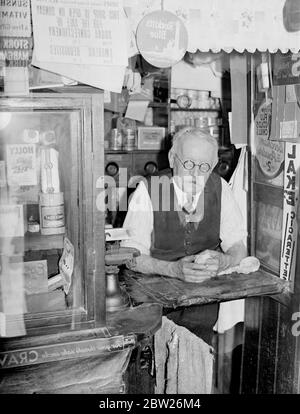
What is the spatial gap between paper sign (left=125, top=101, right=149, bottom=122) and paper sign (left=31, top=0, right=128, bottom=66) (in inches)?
118

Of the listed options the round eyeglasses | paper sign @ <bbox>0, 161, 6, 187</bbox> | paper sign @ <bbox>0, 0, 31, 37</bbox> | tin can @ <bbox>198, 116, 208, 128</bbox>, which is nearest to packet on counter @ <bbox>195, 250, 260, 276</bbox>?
the round eyeglasses

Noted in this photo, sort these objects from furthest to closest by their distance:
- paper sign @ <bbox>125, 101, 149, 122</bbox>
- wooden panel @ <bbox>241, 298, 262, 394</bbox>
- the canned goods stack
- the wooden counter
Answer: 1. the canned goods stack
2. paper sign @ <bbox>125, 101, 149, 122</bbox>
3. wooden panel @ <bbox>241, 298, 262, 394</bbox>
4. the wooden counter

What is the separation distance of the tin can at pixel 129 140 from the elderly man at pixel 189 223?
97.4 inches

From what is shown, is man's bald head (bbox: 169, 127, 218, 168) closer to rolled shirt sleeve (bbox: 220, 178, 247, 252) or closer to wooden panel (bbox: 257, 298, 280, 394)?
rolled shirt sleeve (bbox: 220, 178, 247, 252)

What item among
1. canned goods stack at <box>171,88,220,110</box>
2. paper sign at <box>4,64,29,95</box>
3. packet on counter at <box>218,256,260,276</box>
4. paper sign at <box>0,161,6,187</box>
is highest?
canned goods stack at <box>171,88,220,110</box>

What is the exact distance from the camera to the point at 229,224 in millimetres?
2449

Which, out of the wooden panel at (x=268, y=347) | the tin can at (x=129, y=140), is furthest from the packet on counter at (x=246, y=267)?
the tin can at (x=129, y=140)

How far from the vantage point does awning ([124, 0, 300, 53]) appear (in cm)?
182

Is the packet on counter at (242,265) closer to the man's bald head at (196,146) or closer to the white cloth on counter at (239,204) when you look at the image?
the white cloth on counter at (239,204)

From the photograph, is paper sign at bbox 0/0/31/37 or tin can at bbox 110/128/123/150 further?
tin can at bbox 110/128/123/150

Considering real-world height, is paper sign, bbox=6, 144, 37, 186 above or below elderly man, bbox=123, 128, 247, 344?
above

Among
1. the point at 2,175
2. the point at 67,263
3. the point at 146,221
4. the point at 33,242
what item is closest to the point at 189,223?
the point at 146,221

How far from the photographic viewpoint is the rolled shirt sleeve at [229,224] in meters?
2.44

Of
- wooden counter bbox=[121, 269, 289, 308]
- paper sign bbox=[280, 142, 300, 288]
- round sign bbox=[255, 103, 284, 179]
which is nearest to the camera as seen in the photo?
wooden counter bbox=[121, 269, 289, 308]
